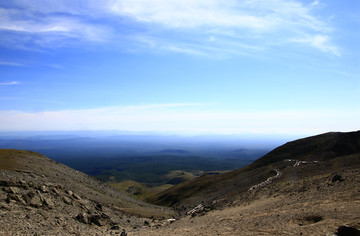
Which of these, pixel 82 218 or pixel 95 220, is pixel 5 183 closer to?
pixel 82 218

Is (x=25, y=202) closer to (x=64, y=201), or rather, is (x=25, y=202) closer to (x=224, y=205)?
(x=64, y=201)

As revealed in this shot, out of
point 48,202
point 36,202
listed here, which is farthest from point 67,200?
point 36,202

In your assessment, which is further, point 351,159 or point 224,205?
point 351,159

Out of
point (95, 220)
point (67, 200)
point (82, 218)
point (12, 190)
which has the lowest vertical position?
point (95, 220)

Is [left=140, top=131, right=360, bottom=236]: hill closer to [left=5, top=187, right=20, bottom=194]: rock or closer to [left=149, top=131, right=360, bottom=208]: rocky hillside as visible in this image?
[left=5, top=187, right=20, bottom=194]: rock

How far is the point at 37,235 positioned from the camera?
567 inches

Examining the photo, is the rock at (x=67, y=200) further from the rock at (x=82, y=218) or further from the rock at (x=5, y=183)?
the rock at (x=5, y=183)

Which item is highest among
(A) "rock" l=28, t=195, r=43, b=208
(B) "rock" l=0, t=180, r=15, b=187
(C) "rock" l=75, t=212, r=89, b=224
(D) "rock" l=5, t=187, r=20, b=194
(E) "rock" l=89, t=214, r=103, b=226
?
(B) "rock" l=0, t=180, r=15, b=187

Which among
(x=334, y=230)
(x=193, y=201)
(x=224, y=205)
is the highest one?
(x=334, y=230)

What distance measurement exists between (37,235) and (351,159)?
40.2 meters

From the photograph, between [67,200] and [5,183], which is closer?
[5,183]

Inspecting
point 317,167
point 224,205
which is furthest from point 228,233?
point 317,167

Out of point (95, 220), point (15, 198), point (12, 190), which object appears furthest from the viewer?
point (95, 220)

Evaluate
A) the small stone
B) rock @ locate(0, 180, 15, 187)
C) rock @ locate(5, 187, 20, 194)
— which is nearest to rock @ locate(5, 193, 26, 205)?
rock @ locate(5, 187, 20, 194)
